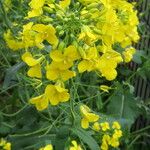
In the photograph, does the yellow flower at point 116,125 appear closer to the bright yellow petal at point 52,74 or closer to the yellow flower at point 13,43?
the yellow flower at point 13,43

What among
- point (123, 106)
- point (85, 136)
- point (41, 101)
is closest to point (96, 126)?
point (85, 136)

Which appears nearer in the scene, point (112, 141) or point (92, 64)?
point (92, 64)

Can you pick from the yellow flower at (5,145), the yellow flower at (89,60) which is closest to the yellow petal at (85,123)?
the yellow flower at (89,60)

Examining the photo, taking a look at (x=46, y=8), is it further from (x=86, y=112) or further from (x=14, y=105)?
(x=14, y=105)

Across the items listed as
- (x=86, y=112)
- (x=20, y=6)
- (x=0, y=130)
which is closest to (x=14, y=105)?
(x=0, y=130)

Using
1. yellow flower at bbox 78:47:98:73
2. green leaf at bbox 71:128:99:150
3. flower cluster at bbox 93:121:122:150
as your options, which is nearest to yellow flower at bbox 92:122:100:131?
flower cluster at bbox 93:121:122:150

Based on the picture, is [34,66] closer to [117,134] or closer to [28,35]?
[28,35]

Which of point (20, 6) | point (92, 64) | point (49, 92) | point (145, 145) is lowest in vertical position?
point (145, 145)
